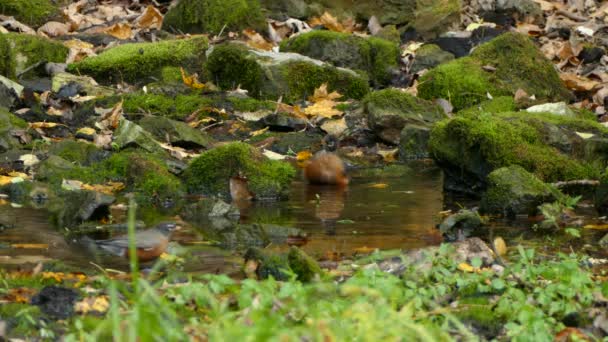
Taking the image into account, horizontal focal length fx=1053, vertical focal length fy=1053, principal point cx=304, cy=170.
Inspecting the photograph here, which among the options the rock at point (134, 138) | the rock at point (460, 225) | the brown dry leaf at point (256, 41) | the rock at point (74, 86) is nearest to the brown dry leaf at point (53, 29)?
the brown dry leaf at point (256, 41)

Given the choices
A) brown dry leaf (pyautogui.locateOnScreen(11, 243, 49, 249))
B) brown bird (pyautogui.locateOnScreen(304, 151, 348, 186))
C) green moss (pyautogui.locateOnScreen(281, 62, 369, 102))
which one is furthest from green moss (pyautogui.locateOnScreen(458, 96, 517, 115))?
brown dry leaf (pyautogui.locateOnScreen(11, 243, 49, 249))

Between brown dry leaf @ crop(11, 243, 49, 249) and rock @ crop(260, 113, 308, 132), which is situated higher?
brown dry leaf @ crop(11, 243, 49, 249)

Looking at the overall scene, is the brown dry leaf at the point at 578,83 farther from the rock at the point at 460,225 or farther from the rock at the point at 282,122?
the rock at the point at 460,225

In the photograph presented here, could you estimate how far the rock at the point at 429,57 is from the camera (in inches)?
518

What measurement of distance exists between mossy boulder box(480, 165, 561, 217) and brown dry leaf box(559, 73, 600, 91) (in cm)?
499

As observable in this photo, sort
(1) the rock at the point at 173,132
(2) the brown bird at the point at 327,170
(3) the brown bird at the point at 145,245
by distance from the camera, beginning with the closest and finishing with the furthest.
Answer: (3) the brown bird at the point at 145,245 < (2) the brown bird at the point at 327,170 < (1) the rock at the point at 173,132

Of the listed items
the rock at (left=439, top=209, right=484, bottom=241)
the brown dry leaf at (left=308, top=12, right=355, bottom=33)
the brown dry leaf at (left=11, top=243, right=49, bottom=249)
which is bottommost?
the brown dry leaf at (left=308, top=12, right=355, bottom=33)

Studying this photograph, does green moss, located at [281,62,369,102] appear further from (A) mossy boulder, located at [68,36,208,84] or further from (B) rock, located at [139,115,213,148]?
(B) rock, located at [139,115,213,148]

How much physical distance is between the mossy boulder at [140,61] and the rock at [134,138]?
3053 millimetres

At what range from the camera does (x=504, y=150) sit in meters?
7.79

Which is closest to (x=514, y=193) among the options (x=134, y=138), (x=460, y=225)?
(x=460, y=225)

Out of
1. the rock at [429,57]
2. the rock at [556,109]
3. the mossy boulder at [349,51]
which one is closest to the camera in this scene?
the rock at [556,109]

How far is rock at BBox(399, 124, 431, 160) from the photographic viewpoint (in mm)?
9750

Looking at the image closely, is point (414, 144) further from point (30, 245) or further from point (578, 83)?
point (30, 245)
